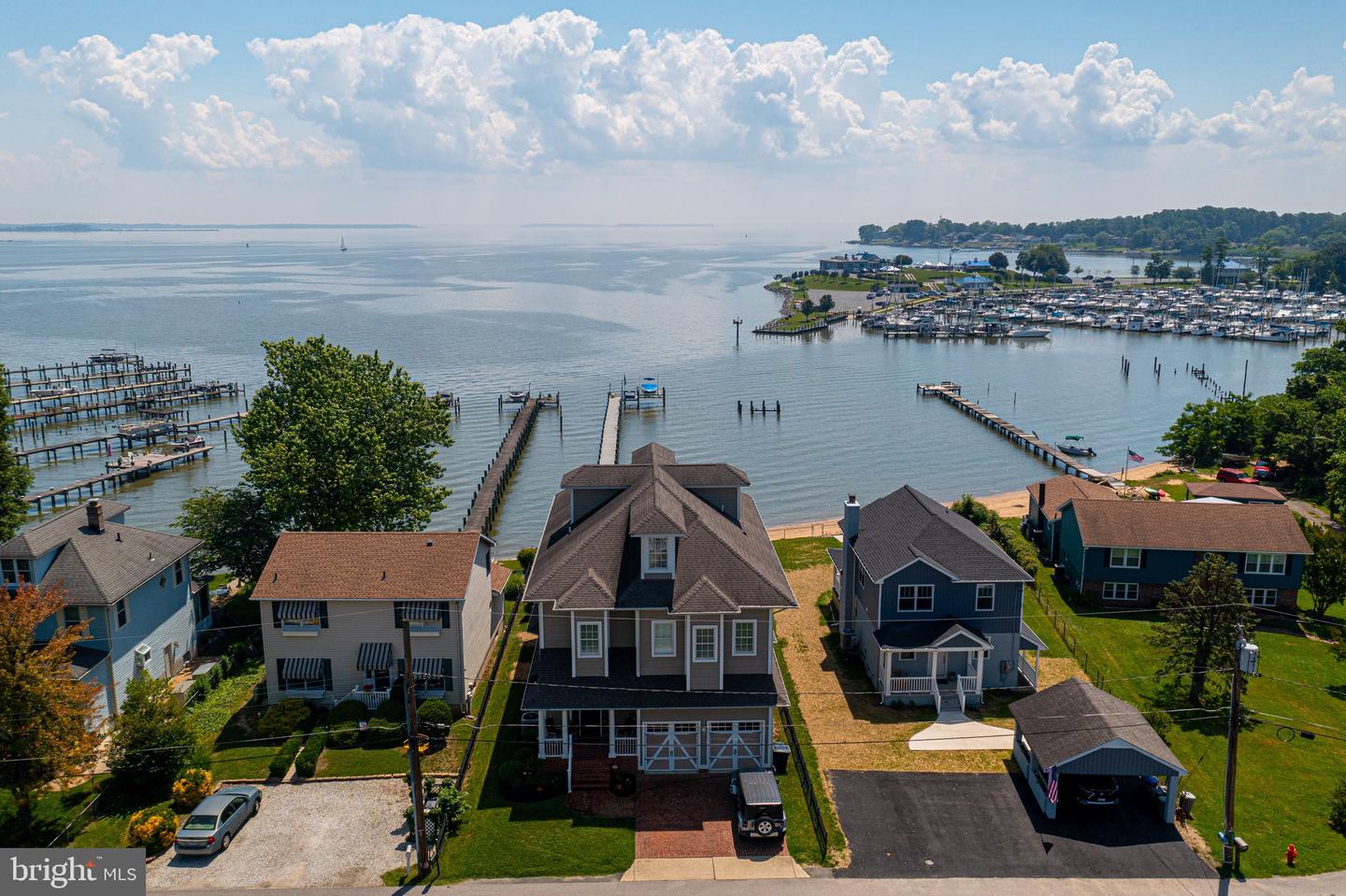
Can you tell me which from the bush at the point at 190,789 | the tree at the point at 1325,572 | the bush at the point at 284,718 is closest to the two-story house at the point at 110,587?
the bush at the point at 284,718

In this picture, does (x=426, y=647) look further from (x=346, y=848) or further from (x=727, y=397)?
(x=727, y=397)

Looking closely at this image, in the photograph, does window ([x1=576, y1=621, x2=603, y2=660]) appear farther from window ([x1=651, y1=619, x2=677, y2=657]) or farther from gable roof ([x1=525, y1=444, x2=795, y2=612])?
window ([x1=651, y1=619, x2=677, y2=657])

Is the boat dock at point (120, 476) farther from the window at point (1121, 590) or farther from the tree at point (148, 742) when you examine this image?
the window at point (1121, 590)

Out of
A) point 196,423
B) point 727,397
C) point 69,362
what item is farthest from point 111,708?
point 69,362

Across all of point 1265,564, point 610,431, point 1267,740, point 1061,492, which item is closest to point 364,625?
point 1267,740

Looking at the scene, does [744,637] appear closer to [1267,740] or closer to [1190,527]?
[1267,740]

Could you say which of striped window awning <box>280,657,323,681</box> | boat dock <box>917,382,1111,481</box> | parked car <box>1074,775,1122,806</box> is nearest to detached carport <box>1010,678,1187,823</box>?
parked car <box>1074,775,1122,806</box>
